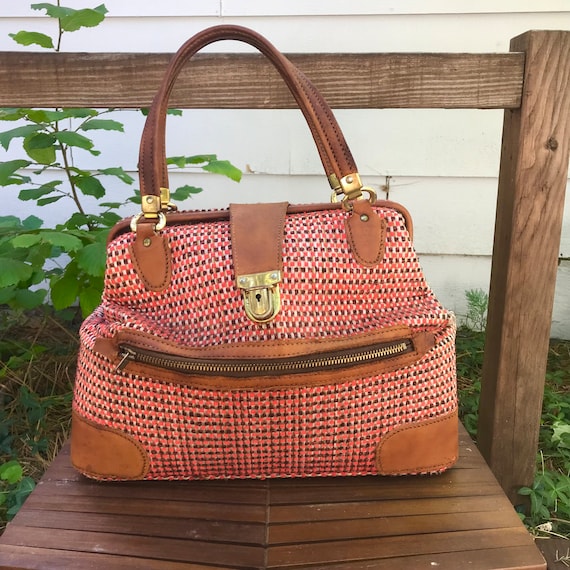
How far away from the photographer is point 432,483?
833mm

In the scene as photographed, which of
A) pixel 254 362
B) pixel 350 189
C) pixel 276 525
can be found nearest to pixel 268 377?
pixel 254 362

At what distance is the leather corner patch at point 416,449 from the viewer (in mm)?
828

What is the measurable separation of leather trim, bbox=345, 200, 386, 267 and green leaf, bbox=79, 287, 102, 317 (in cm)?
71

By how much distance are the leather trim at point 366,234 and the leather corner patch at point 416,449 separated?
0.84ft

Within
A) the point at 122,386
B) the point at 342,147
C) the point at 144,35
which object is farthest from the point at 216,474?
the point at 144,35

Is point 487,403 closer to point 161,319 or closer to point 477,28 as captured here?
point 161,319

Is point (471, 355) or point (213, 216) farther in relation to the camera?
point (471, 355)

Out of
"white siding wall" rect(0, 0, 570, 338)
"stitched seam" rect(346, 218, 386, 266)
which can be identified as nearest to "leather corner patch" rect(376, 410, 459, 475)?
"stitched seam" rect(346, 218, 386, 266)

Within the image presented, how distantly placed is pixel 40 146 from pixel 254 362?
770 millimetres

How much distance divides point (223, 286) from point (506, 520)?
0.49m

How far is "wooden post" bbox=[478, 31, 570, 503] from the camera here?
0.94 metres

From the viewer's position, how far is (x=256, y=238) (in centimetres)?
79

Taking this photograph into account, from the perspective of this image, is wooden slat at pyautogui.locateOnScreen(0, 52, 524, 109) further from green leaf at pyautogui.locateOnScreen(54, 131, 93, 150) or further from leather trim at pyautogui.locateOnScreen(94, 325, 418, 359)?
leather trim at pyautogui.locateOnScreen(94, 325, 418, 359)

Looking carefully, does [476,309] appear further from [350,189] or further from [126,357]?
[126,357]
